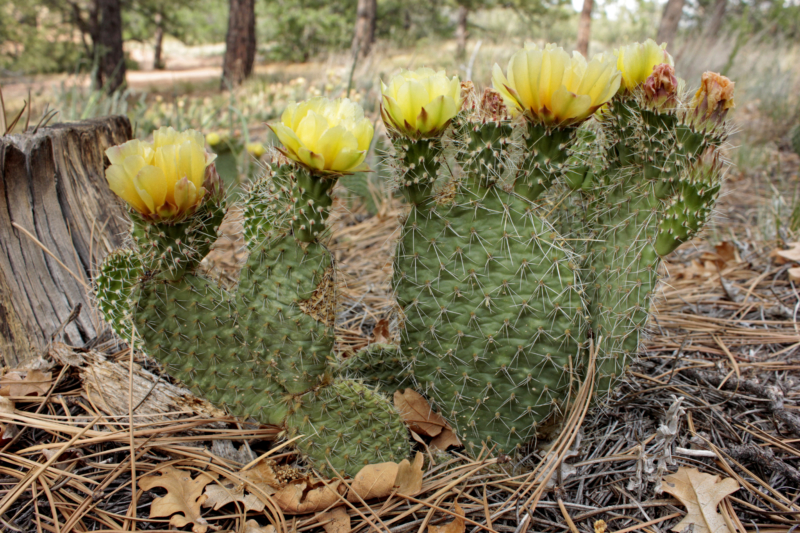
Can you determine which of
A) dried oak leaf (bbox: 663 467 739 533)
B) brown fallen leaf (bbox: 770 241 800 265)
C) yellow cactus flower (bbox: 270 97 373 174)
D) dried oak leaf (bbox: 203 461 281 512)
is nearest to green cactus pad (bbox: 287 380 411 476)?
dried oak leaf (bbox: 203 461 281 512)

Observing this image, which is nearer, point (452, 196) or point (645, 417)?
point (452, 196)

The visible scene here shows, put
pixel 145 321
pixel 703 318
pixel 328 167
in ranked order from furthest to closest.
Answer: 1. pixel 703 318
2. pixel 145 321
3. pixel 328 167

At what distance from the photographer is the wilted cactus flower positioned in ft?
2.99

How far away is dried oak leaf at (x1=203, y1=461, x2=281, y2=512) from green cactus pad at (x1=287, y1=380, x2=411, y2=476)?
0.11 metres

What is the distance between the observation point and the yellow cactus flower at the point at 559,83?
962 mm

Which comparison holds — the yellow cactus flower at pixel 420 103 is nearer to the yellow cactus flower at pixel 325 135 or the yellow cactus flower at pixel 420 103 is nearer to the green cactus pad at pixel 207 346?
the yellow cactus flower at pixel 325 135

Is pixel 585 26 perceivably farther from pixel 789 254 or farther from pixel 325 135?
pixel 325 135

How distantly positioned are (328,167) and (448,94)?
11.5 inches

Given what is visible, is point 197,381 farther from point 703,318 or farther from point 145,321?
point 703,318

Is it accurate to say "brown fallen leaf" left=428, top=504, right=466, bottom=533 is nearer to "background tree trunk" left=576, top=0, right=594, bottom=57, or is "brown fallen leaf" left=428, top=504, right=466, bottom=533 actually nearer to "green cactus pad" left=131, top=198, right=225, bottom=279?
"green cactus pad" left=131, top=198, right=225, bottom=279

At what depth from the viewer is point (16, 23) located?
41.4 feet

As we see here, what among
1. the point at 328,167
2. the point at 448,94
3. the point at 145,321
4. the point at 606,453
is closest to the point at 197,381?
the point at 145,321

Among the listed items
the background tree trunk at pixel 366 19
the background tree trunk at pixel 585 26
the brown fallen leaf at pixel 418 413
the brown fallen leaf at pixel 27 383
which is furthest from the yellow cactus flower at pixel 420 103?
the background tree trunk at pixel 366 19

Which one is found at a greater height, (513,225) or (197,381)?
(513,225)
